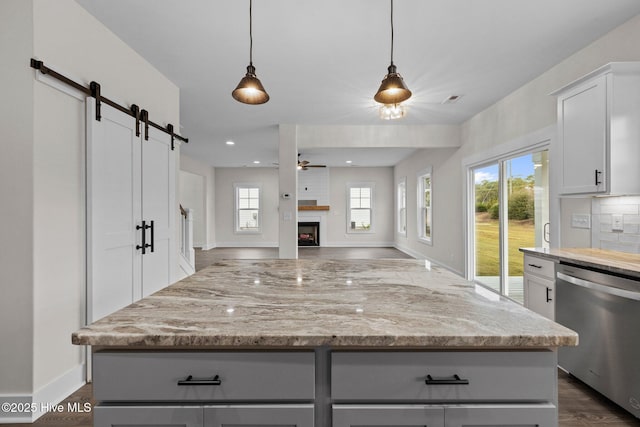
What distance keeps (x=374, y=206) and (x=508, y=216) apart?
6.19m

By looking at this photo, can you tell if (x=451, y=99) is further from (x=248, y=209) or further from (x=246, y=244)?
(x=246, y=244)

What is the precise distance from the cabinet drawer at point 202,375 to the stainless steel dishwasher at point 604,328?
2069mm

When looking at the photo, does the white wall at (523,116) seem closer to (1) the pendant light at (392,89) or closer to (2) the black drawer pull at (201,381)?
(1) the pendant light at (392,89)

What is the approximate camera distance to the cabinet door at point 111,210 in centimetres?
234

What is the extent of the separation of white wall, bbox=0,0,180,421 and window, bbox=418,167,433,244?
21.3ft

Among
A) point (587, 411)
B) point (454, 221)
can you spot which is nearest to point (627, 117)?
point (587, 411)

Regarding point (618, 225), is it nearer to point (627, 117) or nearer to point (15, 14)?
point (627, 117)

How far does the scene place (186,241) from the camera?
539 cm

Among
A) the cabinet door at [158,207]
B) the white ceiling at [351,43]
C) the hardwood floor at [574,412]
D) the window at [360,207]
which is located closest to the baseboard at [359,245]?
the window at [360,207]

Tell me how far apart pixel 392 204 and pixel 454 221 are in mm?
4585

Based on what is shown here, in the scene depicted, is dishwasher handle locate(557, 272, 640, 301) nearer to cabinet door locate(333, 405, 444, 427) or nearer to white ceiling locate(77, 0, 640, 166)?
cabinet door locate(333, 405, 444, 427)

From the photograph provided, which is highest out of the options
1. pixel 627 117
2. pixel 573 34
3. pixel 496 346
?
pixel 573 34

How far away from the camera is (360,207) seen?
10531 millimetres

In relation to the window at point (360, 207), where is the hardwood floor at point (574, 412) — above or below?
below
